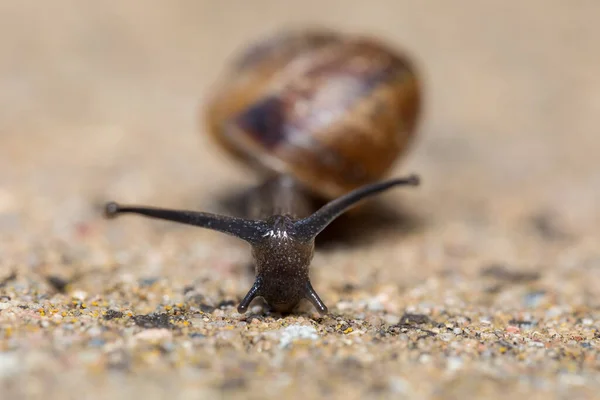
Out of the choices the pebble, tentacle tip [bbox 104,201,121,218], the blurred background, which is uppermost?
the blurred background

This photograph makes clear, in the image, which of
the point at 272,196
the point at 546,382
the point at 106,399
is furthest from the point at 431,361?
the point at 272,196

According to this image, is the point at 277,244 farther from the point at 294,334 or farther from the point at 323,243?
the point at 323,243

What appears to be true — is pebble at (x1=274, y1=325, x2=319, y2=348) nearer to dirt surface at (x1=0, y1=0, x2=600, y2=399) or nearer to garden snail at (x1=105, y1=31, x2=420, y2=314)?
dirt surface at (x1=0, y1=0, x2=600, y2=399)

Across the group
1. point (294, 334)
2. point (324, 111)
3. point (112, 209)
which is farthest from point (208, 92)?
point (294, 334)

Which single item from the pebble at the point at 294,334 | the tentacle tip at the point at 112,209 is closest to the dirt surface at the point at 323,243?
the pebble at the point at 294,334

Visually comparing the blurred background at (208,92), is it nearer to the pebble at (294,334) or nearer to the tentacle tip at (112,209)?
the tentacle tip at (112,209)

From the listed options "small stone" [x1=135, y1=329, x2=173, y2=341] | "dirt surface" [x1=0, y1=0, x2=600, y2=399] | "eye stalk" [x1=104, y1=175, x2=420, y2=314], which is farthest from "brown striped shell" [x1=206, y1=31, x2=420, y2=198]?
"small stone" [x1=135, y1=329, x2=173, y2=341]

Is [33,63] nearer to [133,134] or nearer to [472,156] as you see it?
[133,134]
